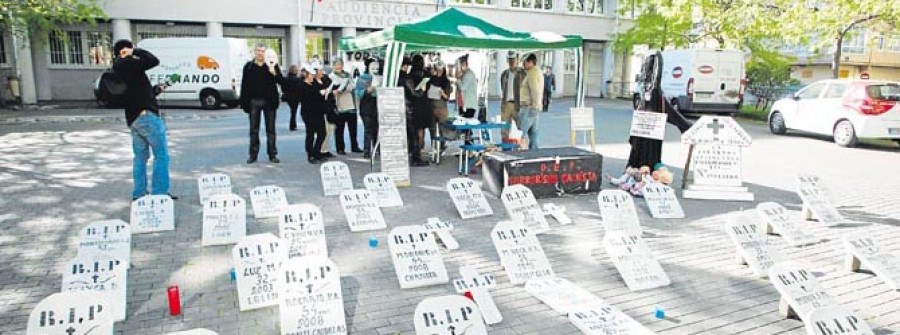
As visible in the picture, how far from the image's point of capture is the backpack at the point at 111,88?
634 centimetres

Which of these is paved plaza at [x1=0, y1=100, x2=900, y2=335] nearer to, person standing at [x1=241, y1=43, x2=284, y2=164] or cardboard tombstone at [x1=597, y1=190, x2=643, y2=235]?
cardboard tombstone at [x1=597, y1=190, x2=643, y2=235]

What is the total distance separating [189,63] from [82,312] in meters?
18.6

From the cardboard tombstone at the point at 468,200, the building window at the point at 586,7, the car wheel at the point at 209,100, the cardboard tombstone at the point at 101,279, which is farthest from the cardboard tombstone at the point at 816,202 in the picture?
the building window at the point at 586,7

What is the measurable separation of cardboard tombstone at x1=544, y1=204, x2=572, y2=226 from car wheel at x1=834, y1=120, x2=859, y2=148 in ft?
34.5

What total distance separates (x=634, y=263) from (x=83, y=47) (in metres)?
25.4

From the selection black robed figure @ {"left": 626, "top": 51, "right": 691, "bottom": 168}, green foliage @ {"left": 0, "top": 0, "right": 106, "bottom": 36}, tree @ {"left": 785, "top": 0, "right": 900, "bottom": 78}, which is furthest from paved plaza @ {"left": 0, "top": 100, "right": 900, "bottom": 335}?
green foliage @ {"left": 0, "top": 0, "right": 106, "bottom": 36}

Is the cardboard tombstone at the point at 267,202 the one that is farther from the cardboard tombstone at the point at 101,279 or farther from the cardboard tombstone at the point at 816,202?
the cardboard tombstone at the point at 816,202

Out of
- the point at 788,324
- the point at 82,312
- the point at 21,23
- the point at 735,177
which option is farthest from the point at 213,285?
the point at 21,23

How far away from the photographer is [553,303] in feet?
13.9

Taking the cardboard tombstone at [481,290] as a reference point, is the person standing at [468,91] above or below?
above

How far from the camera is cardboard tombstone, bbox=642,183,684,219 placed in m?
6.84

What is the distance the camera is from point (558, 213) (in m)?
6.68

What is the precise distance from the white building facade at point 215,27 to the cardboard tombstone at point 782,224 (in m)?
22.3

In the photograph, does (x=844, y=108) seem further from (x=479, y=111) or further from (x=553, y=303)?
(x=553, y=303)
